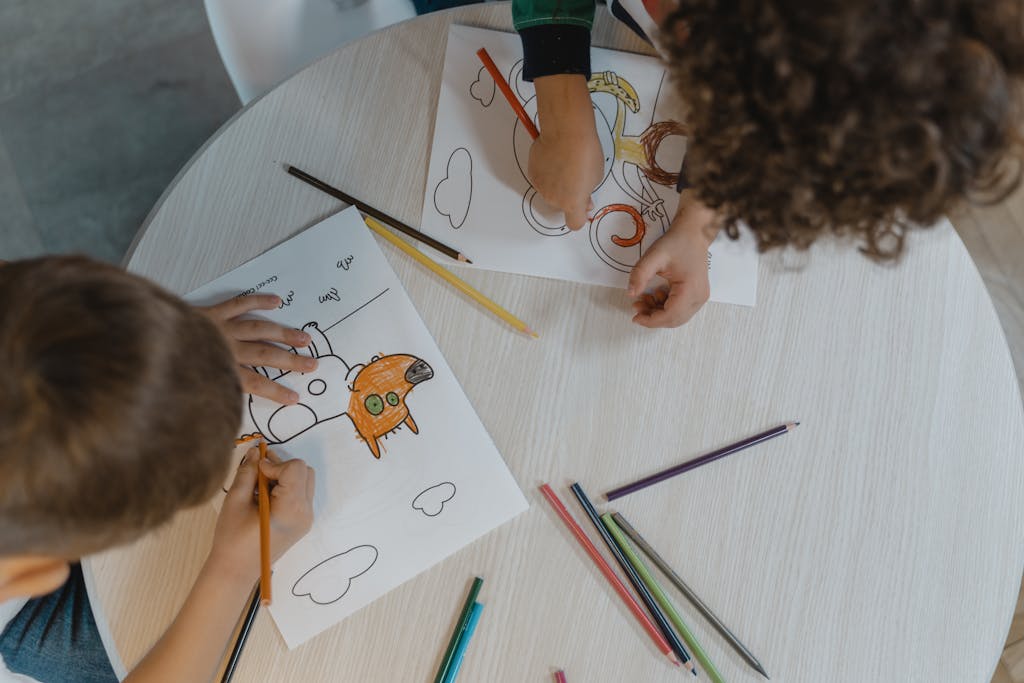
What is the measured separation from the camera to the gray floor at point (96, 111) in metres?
1.10

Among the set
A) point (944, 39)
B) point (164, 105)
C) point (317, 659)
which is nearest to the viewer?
point (944, 39)

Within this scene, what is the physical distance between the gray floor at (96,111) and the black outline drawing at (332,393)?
66cm

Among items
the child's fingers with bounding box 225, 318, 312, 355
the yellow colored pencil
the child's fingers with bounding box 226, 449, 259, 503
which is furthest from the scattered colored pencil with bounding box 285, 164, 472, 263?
the child's fingers with bounding box 226, 449, 259, 503

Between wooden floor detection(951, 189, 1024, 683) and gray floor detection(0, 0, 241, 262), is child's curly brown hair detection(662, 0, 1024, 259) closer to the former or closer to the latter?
wooden floor detection(951, 189, 1024, 683)

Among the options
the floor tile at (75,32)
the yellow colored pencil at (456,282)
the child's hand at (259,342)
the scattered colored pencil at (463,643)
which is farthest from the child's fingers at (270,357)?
the floor tile at (75,32)

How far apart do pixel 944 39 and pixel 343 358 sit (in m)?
0.45

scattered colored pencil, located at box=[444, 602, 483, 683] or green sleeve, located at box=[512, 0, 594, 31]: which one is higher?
green sleeve, located at box=[512, 0, 594, 31]

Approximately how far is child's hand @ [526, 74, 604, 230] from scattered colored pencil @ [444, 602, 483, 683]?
32cm

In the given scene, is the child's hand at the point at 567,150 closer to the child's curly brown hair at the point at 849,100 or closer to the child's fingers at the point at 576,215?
the child's fingers at the point at 576,215

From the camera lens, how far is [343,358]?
0.59m

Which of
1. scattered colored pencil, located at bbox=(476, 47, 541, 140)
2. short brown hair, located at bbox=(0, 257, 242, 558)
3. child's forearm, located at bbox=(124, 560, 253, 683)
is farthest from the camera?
scattered colored pencil, located at bbox=(476, 47, 541, 140)

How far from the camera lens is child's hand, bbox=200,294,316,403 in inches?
22.6

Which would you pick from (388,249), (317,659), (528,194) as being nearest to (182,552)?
(317,659)

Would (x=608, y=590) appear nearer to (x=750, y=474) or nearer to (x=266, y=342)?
(x=750, y=474)
